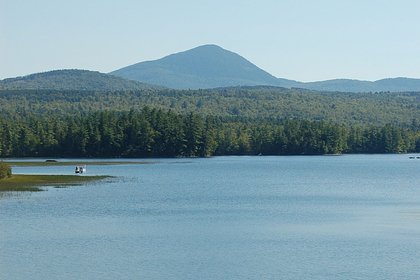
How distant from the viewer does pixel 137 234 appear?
176 feet

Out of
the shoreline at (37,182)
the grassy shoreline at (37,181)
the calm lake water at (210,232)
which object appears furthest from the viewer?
the grassy shoreline at (37,181)

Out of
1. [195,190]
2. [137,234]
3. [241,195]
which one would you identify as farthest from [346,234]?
[195,190]

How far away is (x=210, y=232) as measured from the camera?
180 feet

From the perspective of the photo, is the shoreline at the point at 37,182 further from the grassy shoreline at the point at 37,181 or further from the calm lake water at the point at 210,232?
the calm lake water at the point at 210,232

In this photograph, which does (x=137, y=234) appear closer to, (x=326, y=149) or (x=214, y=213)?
(x=214, y=213)

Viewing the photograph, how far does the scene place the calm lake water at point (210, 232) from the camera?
42.2 meters

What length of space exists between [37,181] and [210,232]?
4023 centimetres

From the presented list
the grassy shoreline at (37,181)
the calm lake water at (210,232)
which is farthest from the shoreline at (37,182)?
the calm lake water at (210,232)

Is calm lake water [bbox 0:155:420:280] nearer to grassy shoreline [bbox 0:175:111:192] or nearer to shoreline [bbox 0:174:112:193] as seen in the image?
shoreline [bbox 0:174:112:193]

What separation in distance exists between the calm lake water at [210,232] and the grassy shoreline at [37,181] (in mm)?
2945

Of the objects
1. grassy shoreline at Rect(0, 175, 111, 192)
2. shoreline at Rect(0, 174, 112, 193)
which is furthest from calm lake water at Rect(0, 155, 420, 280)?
grassy shoreline at Rect(0, 175, 111, 192)

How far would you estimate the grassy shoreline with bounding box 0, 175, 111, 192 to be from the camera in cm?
8319

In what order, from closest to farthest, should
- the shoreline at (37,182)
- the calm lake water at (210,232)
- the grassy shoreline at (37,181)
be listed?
1. the calm lake water at (210,232)
2. the shoreline at (37,182)
3. the grassy shoreline at (37,181)

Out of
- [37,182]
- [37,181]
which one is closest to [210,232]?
[37,182]
